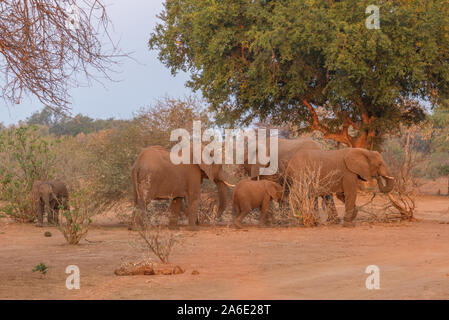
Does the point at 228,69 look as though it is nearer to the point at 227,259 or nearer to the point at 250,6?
the point at 250,6

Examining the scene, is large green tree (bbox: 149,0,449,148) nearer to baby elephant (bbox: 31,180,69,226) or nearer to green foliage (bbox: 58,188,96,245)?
baby elephant (bbox: 31,180,69,226)

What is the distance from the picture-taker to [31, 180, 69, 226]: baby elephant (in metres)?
14.7

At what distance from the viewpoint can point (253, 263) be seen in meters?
8.59

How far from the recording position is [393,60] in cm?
1941

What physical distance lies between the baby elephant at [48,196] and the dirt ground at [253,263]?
1.23m

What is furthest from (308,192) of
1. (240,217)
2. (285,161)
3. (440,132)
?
(440,132)

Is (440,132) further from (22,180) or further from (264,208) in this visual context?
(22,180)

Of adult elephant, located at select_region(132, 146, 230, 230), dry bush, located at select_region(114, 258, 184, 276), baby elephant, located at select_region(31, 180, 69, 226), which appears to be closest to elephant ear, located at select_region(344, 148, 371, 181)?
adult elephant, located at select_region(132, 146, 230, 230)

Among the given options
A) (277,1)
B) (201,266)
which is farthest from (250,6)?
(201,266)

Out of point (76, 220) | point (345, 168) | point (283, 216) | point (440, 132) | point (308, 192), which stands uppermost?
point (440, 132)

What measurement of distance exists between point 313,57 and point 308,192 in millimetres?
8685

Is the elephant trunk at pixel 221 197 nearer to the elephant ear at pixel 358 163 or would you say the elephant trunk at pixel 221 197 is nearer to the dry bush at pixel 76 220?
the elephant ear at pixel 358 163

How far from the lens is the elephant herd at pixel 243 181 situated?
541 inches

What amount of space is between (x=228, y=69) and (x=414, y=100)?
824 centimetres
